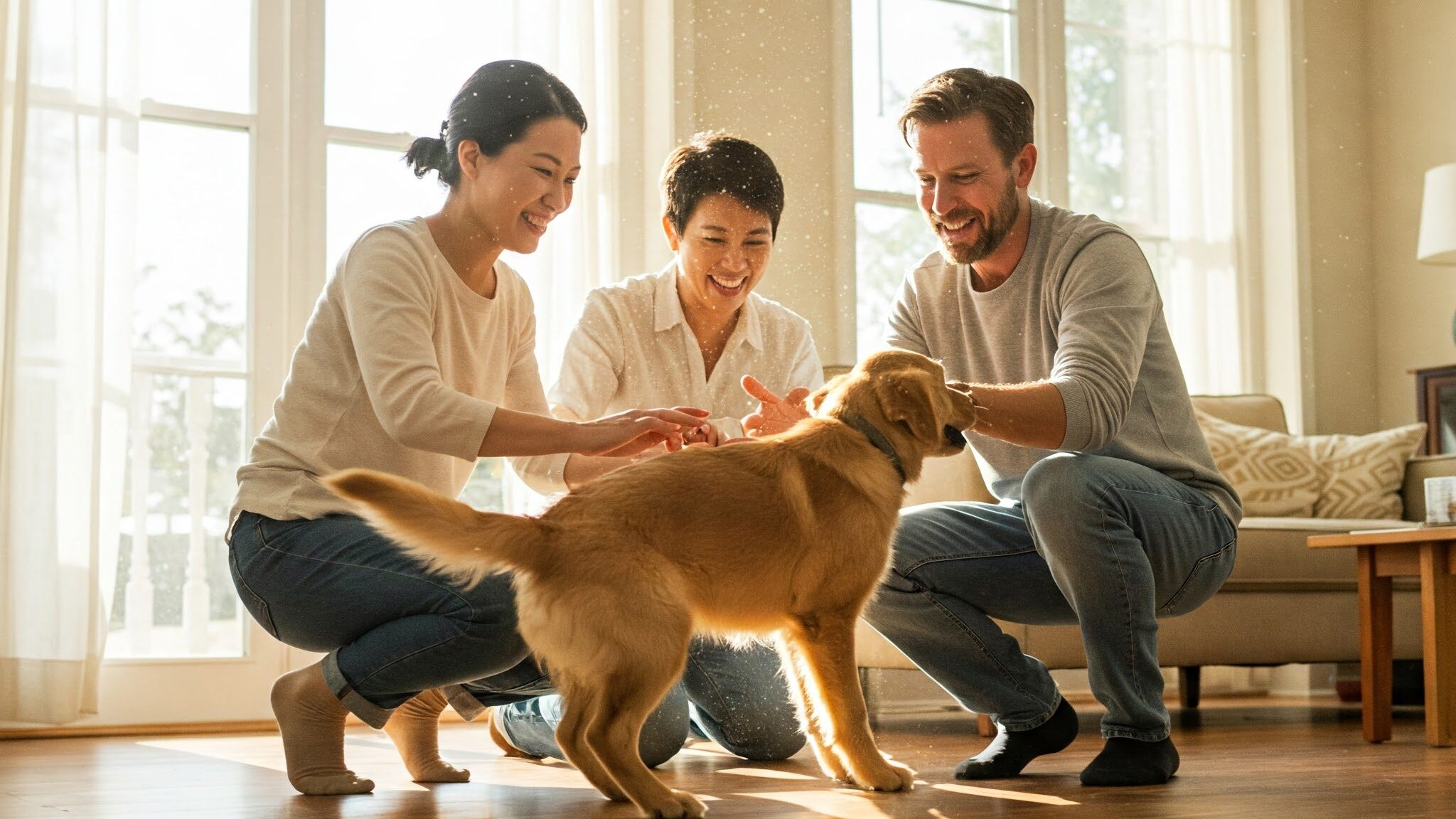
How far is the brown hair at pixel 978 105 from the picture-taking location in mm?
2498

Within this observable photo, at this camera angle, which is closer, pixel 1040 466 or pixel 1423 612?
pixel 1040 466

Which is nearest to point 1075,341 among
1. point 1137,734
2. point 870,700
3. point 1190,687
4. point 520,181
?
point 1137,734

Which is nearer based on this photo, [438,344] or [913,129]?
[438,344]

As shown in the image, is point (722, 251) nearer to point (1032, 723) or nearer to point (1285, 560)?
point (1032, 723)

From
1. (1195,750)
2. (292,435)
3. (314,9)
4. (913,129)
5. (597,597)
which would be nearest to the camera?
(597,597)

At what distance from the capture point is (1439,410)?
17.2 ft

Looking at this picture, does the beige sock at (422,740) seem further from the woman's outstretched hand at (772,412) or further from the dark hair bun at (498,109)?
the dark hair bun at (498,109)

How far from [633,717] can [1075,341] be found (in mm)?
986

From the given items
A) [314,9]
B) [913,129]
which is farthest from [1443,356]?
[314,9]

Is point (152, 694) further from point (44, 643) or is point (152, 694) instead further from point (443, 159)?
point (443, 159)

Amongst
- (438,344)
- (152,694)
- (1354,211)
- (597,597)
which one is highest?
(1354,211)

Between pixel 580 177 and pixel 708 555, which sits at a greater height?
Answer: pixel 580 177

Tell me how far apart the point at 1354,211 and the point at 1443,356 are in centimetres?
74

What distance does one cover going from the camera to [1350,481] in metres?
4.53
